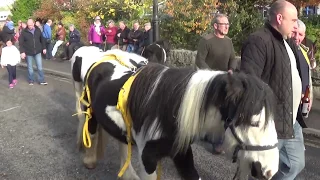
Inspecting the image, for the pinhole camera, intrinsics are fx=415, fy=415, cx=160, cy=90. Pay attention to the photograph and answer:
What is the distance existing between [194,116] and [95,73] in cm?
189

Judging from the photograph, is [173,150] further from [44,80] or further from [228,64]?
[44,80]

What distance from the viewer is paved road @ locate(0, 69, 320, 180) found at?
504 centimetres

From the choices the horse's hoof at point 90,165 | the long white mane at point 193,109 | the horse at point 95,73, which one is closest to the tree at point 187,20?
the horse at point 95,73

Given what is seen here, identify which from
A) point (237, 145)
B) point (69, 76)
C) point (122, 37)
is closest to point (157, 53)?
point (237, 145)

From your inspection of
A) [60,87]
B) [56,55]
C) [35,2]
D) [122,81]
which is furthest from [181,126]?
[35,2]

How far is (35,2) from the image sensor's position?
93.7ft

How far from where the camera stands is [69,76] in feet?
41.6

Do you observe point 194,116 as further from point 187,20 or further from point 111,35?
point 111,35

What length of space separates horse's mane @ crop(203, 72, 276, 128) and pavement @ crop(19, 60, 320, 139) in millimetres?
4118

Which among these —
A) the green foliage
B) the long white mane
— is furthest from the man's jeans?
the long white mane

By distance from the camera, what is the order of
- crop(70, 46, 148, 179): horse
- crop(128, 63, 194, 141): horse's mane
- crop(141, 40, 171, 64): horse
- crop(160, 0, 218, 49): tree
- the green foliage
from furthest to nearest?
the green foliage < crop(160, 0, 218, 49): tree < crop(141, 40, 171, 64): horse < crop(70, 46, 148, 179): horse < crop(128, 63, 194, 141): horse's mane

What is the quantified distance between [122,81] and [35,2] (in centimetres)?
2667

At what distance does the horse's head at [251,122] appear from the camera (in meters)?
2.66

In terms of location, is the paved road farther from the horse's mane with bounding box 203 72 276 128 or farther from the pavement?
the horse's mane with bounding box 203 72 276 128
